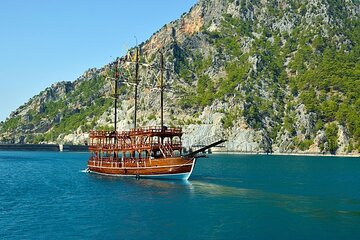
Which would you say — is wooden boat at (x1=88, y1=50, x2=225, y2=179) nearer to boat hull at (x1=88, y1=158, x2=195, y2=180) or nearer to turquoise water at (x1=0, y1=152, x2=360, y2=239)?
boat hull at (x1=88, y1=158, x2=195, y2=180)

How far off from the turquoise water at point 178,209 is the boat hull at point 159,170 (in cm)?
189

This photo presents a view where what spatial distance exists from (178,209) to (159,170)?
94.5 ft

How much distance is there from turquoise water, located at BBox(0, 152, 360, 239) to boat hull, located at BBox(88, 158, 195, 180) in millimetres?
1895

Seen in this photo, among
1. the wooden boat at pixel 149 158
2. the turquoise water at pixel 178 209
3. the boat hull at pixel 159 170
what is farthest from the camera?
the wooden boat at pixel 149 158

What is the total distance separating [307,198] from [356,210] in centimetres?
1033

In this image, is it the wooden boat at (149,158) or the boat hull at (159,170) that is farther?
the wooden boat at (149,158)

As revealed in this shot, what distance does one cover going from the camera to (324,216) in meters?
57.5

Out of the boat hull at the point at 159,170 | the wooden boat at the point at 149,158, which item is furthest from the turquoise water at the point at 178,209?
the wooden boat at the point at 149,158

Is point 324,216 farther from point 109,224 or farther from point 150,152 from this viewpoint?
point 150,152

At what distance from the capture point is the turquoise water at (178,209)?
161 ft

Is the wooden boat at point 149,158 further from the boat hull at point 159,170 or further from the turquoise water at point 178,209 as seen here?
the turquoise water at point 178,209

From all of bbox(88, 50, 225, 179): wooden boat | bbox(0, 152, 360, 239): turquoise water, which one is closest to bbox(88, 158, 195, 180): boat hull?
bbox(88, 50, 225, 179): wooden boat

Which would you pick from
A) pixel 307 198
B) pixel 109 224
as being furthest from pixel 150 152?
pixel 109 224

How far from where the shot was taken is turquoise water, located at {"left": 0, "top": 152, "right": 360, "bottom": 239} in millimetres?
49156
